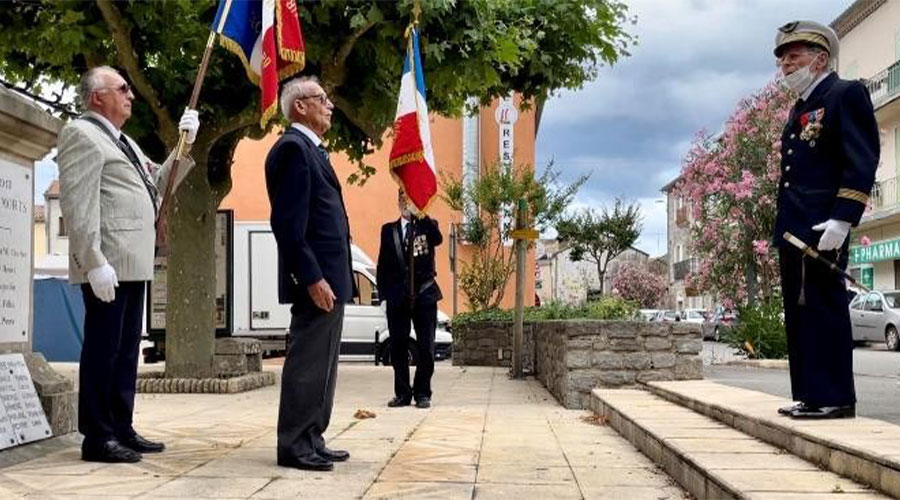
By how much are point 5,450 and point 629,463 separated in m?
3.06

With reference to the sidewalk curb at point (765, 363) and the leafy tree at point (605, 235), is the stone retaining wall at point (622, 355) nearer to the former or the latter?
the sidewalk curb at point (765, 363)

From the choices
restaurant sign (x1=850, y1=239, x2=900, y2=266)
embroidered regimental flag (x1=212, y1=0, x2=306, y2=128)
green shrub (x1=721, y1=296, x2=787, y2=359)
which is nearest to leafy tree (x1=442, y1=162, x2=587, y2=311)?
green shrub (x1=721, y1=296, x2=787, y2=359)

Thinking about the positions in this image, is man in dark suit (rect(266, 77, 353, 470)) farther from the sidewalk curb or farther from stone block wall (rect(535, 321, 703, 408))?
the sidewalk curb

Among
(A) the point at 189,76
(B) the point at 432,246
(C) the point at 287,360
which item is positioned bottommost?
(C) the point at 287,360

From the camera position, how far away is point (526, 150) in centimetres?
2581

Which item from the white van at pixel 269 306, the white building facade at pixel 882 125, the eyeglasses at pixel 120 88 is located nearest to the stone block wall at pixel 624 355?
the eyeglasses at pixel 120 88

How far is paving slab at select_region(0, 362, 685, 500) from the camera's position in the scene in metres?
3.71

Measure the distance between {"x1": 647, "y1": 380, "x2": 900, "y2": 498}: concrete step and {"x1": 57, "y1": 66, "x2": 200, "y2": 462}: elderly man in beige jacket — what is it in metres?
3.00

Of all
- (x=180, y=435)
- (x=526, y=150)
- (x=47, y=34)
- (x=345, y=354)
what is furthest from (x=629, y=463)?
(x=526, y=150)

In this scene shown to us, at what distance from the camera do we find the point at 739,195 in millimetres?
16828

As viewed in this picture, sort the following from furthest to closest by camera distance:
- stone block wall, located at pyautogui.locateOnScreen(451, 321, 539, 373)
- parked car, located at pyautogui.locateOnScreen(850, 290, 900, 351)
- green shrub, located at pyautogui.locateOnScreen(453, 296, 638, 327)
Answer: parked car, located at pyautogui.locateOnScreen(850, 290, 900, 351)
stone block wall, located at pyautogui.locateOnScreen(451, 321, 539, 373)
green shrub, located at pyautogui.locateOnScreen(453, 296, 638, 327)

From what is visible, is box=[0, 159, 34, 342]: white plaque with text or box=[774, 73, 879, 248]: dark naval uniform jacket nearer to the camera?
box=[774, 73, 879, 248]: dark naval uniform jacket

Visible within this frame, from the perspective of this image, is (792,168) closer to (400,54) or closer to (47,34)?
(400,54)

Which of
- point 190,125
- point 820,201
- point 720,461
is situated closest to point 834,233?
point 820,201
